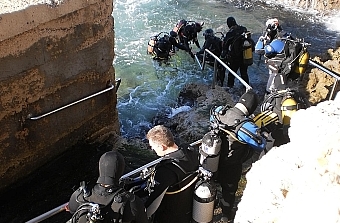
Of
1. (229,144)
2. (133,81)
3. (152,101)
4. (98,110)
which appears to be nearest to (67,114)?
(98,110)

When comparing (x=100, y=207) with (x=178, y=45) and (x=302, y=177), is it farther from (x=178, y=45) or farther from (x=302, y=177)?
(x=178, y=45)

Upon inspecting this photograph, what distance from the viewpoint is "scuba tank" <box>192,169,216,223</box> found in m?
3.23

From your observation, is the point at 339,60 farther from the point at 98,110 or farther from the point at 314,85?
the point at 98,110

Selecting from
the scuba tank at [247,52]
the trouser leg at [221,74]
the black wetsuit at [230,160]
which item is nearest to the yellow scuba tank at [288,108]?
the black wetsuit at [230,160]

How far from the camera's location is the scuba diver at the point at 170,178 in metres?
3.09

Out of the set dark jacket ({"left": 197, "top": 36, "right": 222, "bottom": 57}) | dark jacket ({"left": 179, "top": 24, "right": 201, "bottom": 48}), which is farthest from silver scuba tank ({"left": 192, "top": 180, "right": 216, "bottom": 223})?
dark jacket ({"left": 179, "top": 24, "right": 201, "bottom": 48})

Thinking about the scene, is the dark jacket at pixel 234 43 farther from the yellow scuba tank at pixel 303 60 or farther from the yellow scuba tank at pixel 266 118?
the yellow scuba tank at pixel 266 118

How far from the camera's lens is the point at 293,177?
1919mm

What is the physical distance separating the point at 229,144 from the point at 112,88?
2370 mm

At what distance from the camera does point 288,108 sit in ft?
13.9

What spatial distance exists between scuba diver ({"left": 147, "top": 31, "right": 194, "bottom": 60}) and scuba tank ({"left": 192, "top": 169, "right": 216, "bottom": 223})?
625 centimetres

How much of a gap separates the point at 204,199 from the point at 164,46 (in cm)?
636

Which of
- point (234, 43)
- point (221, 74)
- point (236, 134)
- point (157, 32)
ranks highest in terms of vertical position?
point (236, 134)

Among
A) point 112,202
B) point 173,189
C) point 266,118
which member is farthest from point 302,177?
point 266,118
